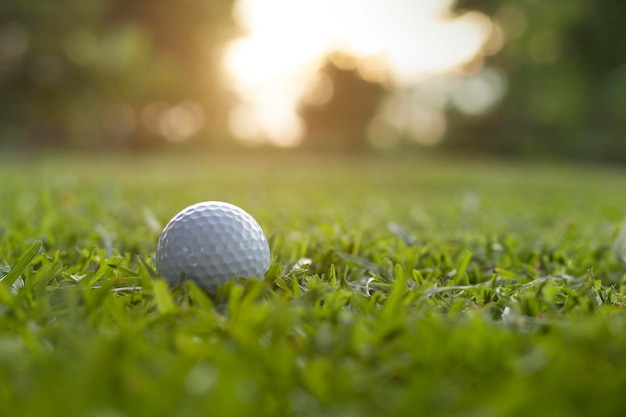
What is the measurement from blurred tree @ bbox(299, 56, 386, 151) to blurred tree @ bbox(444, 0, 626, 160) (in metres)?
4.69

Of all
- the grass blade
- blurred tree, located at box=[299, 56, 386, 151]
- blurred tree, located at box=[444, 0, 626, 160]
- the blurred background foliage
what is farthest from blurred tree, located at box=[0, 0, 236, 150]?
the grass blade

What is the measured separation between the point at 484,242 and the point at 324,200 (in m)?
1.80

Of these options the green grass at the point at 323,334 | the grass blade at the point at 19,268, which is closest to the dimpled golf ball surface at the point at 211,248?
the green grass at the point at 323,334

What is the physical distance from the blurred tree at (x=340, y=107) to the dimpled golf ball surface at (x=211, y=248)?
15507mm

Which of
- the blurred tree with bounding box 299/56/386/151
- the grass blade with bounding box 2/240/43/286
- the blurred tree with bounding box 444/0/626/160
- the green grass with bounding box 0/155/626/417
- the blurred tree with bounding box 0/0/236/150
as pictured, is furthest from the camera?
the blurred tree with bounding box 299/56/386/151

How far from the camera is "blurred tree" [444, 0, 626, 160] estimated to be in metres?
12.5

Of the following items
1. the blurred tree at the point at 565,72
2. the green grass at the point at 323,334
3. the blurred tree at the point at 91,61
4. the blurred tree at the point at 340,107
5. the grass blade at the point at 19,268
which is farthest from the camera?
the blurred tree at the point at 340,107

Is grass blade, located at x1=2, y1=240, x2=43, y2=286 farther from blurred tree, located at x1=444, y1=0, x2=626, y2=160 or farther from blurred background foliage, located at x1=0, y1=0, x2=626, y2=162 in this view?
blurred tree, located at x1=444, y1=0, x2=626, y2=160

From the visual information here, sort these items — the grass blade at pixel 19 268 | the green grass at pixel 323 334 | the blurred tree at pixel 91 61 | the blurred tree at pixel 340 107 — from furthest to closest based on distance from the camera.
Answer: the blurred tree at pixel 340 107 < the blurred tree at pixel 91 61 < the grass blade at pixel 19 268 < the green grass at pixel 323 334

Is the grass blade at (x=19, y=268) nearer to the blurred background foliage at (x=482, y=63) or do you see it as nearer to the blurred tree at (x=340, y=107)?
the blurred background foliage at (x=482, y=63)

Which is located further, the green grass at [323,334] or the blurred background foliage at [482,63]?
the blurred background foliage at [482,63]

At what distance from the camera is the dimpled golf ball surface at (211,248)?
1.19m

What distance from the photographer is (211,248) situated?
121 cm

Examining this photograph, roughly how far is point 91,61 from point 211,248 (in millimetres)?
12200
